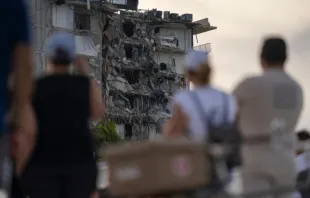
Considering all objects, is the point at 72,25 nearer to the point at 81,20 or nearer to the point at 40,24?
the point at 81,20

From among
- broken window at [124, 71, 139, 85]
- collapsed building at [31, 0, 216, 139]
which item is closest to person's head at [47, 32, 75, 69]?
collapsed building at [31, 0, 216, 139]

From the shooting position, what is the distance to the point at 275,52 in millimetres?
7898

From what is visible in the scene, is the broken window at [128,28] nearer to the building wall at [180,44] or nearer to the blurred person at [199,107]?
the building wall at [180,44]

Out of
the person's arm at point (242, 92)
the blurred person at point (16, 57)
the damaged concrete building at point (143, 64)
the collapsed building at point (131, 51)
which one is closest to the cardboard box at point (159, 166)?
the blurred person at point (16, 57)

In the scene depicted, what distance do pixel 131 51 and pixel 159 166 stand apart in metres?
101

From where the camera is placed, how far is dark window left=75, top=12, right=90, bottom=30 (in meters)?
96.1

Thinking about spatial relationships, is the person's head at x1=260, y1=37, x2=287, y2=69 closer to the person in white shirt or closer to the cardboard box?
the person in white shirt

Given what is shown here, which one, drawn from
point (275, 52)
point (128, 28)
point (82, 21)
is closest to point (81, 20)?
point (82, 21)

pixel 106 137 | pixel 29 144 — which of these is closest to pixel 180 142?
pixel 29 144

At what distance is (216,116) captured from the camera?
290 inches

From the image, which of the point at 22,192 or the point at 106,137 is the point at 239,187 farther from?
the point at 106,137

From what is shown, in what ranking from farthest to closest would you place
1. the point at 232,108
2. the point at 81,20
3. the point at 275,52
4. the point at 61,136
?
1. the point at 81,20
2. the point at 275,52
3. the point at 232,108
4. the point at 61,136

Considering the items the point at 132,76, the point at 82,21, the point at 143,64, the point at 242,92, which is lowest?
the point at 132,76

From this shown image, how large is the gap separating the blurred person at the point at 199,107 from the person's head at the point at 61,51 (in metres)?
0.84
